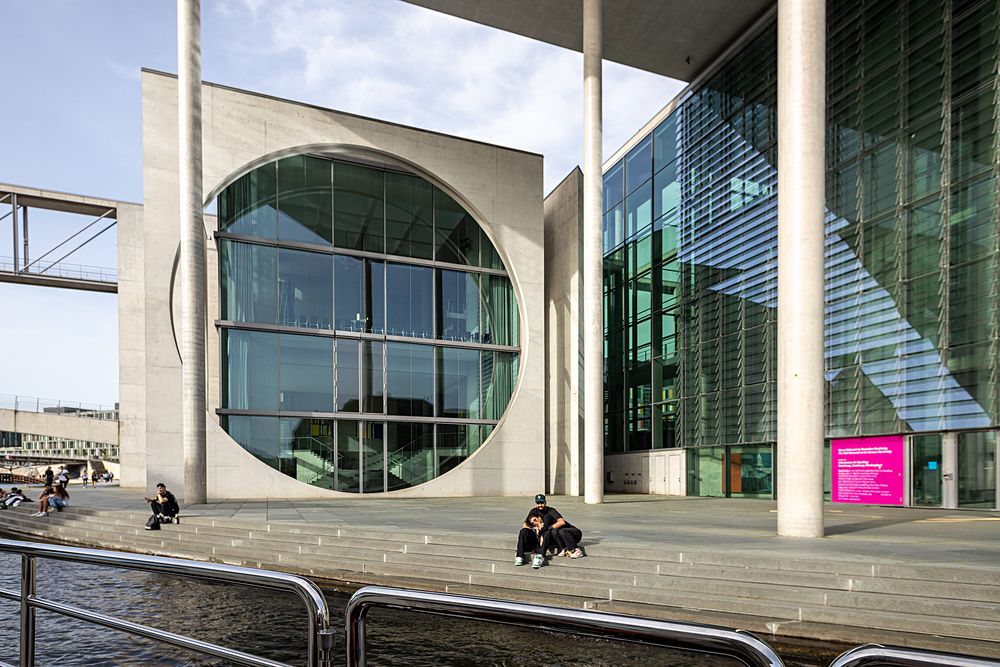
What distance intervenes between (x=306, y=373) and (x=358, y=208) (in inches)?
239

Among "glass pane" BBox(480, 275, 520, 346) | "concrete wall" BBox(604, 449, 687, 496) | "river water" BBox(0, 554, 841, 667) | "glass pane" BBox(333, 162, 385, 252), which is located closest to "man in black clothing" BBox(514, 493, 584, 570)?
"river water" BBox(0, 554, 841, 667)

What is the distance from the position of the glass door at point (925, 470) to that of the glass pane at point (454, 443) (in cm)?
1387

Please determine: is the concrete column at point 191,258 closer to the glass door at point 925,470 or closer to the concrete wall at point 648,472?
the concrete wall at point 648,472

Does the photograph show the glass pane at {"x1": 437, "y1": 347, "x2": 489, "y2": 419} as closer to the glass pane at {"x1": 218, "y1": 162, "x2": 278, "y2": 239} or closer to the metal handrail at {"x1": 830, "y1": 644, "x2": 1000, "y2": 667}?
the glass pane at {"x1": 218, "y1": 162, "x2": 278, "y2": 239}

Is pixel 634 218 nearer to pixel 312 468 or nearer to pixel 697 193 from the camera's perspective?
pixel 697 193

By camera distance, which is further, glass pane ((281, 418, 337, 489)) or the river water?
glass pane ((281, 418, 337, 489))

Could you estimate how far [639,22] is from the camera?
25031mm

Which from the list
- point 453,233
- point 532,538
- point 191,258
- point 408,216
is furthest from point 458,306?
point 532,538

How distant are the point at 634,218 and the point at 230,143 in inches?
638

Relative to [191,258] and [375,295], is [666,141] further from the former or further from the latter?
[191,258]

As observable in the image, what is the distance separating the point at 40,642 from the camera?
6906 mm

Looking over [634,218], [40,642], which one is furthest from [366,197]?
[40,642]

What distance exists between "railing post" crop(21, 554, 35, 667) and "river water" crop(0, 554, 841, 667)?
102 inches

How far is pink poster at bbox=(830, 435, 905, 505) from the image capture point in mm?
18641
